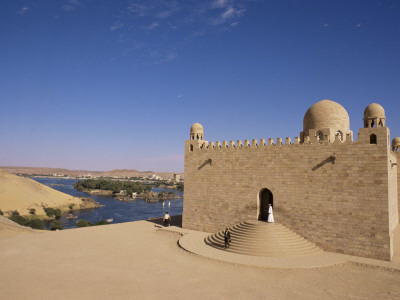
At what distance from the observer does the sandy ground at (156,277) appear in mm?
9445

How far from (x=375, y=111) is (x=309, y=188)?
5469 millimetres

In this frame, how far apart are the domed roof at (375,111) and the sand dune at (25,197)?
210 ft

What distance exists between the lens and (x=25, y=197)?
2571 inches

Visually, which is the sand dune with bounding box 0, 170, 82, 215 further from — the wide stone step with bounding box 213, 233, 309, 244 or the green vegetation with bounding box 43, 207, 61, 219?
the wide stone step with bounding box 213, 233, 309, 244

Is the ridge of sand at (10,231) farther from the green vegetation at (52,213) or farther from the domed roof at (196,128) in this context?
the green vegetation at (52,213)

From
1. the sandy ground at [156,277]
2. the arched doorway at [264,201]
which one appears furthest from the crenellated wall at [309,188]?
the sandy ground at [156,277]

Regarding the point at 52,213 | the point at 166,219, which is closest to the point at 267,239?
the point at 166,219

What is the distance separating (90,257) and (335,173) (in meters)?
13.2

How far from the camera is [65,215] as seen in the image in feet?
204

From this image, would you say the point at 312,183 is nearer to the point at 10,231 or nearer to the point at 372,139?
the point at 372,139

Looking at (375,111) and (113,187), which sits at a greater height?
(375,111)

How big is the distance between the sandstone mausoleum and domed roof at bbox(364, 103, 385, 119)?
46 mm

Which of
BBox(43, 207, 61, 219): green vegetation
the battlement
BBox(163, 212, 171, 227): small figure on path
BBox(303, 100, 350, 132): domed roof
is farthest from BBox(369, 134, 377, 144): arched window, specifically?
BBox(43, 207, 61, 219): green vegetation

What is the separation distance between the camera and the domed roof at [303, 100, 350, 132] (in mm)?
18656
